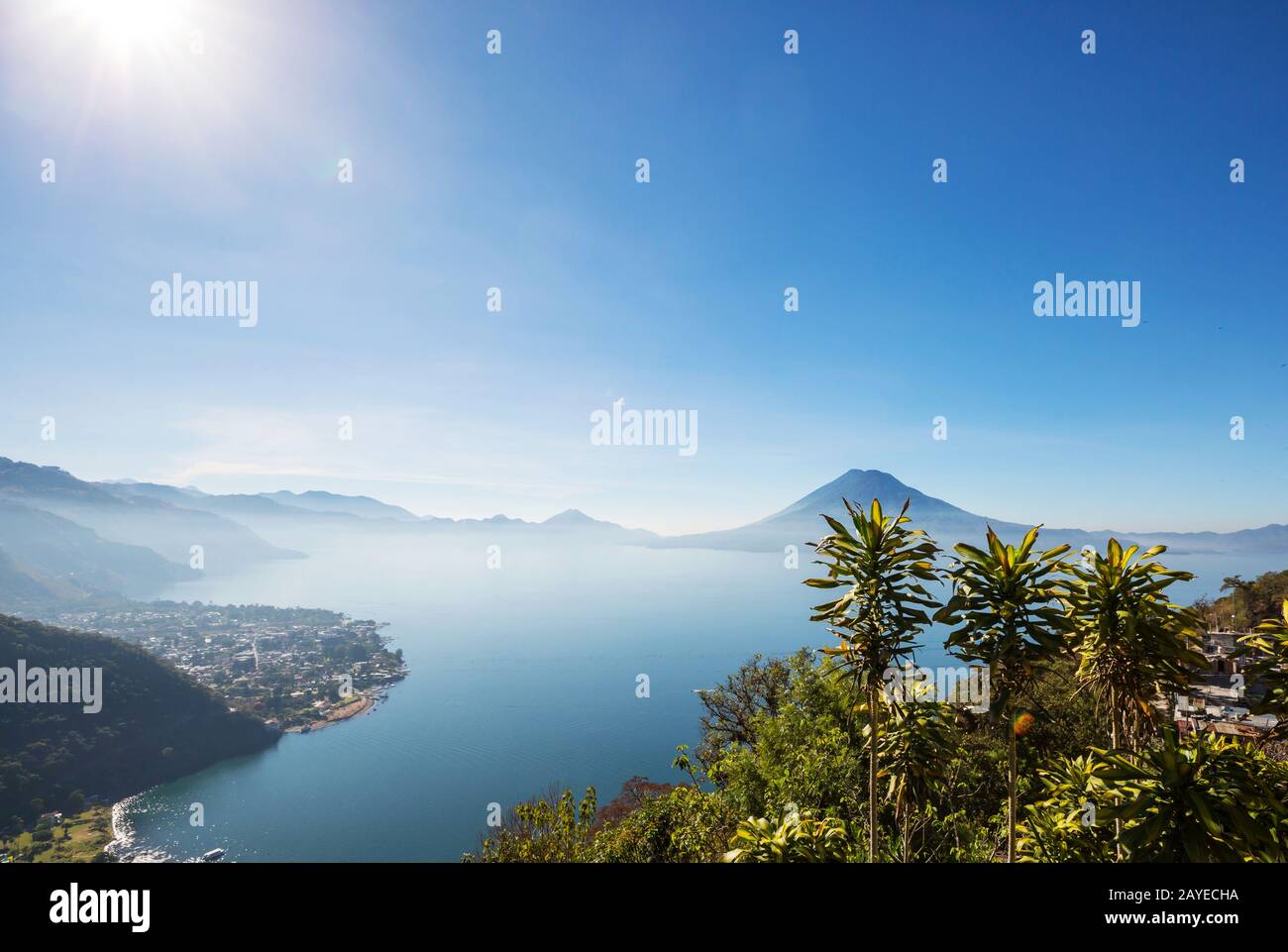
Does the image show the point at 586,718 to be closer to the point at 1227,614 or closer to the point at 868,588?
the point at 1227,614

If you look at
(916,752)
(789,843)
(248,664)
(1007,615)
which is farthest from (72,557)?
(1007,615)

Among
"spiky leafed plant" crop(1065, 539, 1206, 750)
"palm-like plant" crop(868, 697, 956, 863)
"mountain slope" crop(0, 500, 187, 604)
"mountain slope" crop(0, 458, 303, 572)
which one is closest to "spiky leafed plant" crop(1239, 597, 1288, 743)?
"spiky leafed plant" crop(1065, 539, 1206, 750)

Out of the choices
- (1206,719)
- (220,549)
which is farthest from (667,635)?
(220,549)

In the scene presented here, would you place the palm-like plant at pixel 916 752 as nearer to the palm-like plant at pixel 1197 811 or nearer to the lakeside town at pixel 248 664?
the palm-like plant at pixel 1197 811

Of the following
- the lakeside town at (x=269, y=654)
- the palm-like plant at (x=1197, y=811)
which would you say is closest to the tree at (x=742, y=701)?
the palm-like plant at (x=1197, y=811)

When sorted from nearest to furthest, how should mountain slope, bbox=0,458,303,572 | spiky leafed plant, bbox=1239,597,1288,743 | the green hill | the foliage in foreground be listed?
the foliage in foreground
spiky leafed plant, bbox=1239,597,1288,743
the green hill
mountain slope, bbox=0,458,303,572

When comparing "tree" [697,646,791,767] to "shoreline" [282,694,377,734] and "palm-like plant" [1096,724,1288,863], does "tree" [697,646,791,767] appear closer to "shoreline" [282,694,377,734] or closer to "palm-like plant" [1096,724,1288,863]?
"palm-like plant" [1096,724,1288,863]
